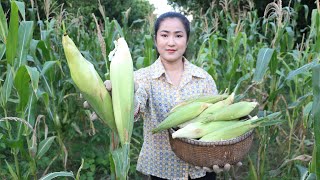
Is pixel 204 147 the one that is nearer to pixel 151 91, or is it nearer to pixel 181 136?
pixel 181 136

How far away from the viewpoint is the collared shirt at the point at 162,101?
214 centimetres

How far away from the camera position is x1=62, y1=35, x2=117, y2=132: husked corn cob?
56.9 inches

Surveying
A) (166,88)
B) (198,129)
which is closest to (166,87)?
(166,88)

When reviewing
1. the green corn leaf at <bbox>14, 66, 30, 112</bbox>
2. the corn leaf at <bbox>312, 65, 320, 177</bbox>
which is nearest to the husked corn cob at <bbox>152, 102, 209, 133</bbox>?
the corn leaf at <bbox>312, 65, 320, 177</bbox>

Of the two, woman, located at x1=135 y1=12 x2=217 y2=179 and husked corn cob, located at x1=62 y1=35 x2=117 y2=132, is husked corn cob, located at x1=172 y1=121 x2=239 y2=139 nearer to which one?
woman, located at x1=135 y1=12 x2=217 y2=179

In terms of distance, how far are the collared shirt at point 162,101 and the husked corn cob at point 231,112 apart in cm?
25

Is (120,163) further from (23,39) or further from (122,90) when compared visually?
(23,39)

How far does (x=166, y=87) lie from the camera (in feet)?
7.06

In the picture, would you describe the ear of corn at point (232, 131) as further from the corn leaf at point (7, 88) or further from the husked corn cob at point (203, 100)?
the corn leaf at point (7, 88)

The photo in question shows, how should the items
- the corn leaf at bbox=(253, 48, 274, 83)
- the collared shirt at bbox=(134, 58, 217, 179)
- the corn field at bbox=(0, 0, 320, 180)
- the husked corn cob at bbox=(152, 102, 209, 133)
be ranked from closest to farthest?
1. the husked corn cob at bbox=(152, 102, 209, 133)
2. the collared shirt at bbox=(134, 58, 217, 179)
3. the corn field at bbox=(0, 0, 320, 180)
4. the corn leaf at bbox=(253, 48, 274, 83)

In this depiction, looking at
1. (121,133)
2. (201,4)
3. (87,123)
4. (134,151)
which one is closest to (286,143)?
(134,151)

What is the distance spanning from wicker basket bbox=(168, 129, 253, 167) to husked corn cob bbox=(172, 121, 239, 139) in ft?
0.11

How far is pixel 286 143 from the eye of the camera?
165 inches

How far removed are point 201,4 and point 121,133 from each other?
10265 millimetres
